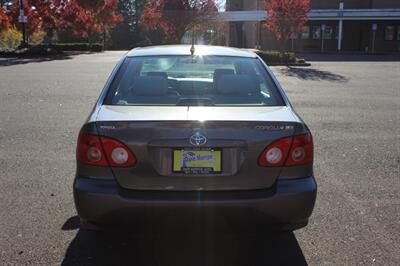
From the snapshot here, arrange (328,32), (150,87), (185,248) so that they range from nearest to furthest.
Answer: (185,248) < (150,87) < (328,32)

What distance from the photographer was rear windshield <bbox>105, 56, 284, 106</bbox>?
13.0ft

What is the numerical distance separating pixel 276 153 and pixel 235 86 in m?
0.95

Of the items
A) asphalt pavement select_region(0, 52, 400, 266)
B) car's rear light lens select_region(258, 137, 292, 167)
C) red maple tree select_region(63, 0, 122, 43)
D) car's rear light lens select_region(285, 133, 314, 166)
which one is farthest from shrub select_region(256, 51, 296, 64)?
car's rear light lens select_region(258, 137, 292, 167)

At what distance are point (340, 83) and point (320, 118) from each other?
817 centimetres

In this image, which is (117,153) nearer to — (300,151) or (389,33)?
(300,151)

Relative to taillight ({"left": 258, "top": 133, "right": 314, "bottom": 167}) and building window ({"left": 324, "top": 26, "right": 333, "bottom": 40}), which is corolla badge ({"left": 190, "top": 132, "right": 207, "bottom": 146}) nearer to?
taillight ({"left": 258, "top": 133, "right": 314, "bottom": 167})

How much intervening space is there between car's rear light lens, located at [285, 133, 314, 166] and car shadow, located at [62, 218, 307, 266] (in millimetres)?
643

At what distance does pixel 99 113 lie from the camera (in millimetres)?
3645

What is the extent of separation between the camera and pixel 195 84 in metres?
4.92

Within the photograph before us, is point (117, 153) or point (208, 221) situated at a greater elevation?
point (117, 153)

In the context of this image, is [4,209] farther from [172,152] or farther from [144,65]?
[172,152]

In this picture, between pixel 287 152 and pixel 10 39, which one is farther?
pixel 10 39

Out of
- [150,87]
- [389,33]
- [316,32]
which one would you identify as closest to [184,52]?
[150,87]

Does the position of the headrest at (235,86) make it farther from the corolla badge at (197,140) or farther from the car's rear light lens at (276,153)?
the corolla badge at (197,140)
